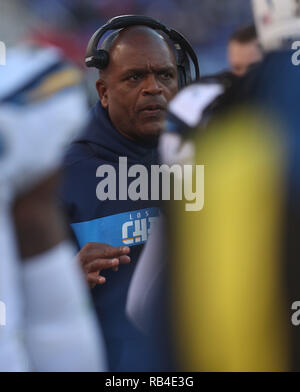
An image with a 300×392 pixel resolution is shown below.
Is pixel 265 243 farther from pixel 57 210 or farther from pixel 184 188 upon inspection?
pixel 57 210

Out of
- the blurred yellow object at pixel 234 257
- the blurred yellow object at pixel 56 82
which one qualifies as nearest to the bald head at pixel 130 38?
the blurred yellow object at pixel 56 82

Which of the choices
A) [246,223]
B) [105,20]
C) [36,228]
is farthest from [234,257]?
[105,20]

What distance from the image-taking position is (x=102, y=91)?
168cm

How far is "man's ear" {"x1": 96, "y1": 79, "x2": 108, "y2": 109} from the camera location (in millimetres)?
1670

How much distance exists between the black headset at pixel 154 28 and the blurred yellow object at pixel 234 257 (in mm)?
249

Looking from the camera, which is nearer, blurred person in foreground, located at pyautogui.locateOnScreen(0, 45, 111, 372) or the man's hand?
blurred person in foreground, located at pyautogui.locateOnScreen(0, 45, 111, 372)

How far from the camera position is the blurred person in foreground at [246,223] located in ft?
4.64

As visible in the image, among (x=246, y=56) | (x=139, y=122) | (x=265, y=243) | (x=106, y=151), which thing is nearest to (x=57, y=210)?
(x=106, y=151)

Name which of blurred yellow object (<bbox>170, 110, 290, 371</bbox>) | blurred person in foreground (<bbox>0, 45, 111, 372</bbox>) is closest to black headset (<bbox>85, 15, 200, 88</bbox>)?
blurred person in foreground (<bbox>0, 45, 111, 372</bbox>)

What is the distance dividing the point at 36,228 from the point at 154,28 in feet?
2.24

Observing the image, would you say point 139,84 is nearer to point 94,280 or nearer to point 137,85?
point 137,85

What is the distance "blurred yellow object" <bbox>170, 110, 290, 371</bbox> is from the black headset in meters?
0.25

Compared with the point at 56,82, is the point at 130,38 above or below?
above

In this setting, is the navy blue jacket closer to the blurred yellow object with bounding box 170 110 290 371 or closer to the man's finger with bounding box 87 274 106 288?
the man's finger with bounding box 87 274 106 288
